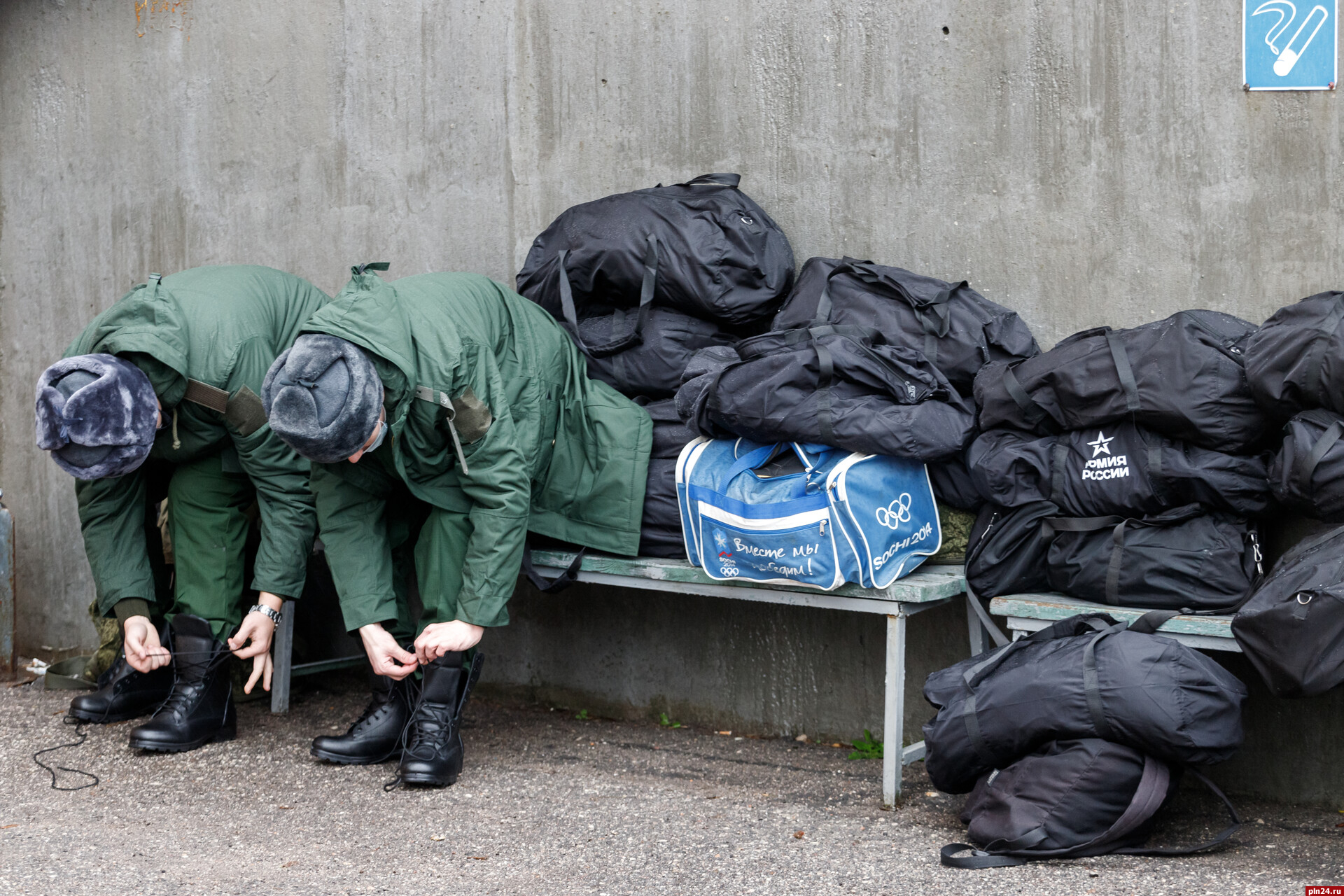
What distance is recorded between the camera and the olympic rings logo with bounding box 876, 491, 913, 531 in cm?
325

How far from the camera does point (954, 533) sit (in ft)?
11.5

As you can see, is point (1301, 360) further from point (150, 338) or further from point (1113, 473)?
point (150, 338)

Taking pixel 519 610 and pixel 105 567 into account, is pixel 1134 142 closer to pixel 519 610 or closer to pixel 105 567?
pixel 519 610

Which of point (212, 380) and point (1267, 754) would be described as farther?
point (212, 380)

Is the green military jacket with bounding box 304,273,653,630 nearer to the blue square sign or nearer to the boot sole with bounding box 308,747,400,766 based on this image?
the boot sole with bounding box 308,747,400,766

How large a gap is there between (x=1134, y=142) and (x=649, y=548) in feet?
5.92

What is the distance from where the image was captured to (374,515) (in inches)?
146

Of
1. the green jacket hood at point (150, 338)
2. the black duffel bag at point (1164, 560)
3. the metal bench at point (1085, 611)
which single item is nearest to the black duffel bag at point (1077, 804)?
the metal bench at point (1085, 611)

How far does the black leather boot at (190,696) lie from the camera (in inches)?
156

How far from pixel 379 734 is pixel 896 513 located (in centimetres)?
171

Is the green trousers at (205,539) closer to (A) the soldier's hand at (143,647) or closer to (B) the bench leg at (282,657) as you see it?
(A) the soldier's hand at (143,647)

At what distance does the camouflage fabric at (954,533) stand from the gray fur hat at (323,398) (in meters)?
1.56

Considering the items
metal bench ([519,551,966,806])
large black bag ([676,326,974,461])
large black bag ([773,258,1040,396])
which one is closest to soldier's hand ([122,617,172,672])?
metal bench ([519,551,966,806])

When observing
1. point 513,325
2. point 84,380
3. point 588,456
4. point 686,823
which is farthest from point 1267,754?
point 84,380
